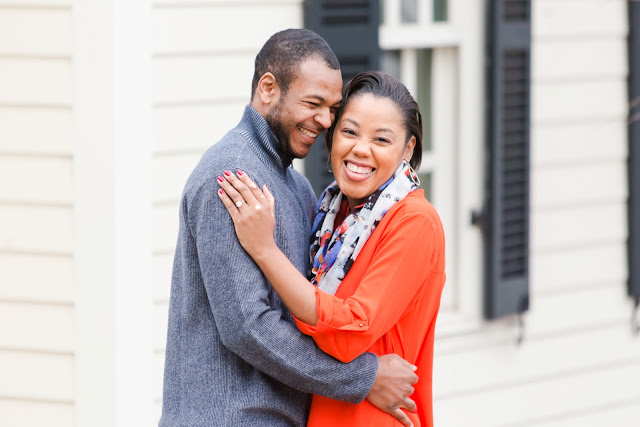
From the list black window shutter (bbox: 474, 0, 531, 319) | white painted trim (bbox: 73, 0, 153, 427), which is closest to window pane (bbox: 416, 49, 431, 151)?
black window shutter (bbox: 474, 0, 531, 319)

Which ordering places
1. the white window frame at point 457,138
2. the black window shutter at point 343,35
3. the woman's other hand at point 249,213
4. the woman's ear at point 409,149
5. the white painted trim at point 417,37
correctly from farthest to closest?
1. the white window frame at point 457,138
2. the white painted trim at point 417,37
3. the black window shutter at point 343,35
4. the woman's ear at point 409,149
5. the woman's other hand at point 249,213

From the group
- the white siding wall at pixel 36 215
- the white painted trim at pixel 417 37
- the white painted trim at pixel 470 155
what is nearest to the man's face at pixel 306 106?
the white siding wall at pixel 36 215

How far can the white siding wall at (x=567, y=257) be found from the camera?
15.3 ft

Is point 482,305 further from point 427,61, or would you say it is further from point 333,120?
point 333,120

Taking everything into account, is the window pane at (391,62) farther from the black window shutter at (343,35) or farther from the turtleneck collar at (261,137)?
the turtleneck collar at (261,137)

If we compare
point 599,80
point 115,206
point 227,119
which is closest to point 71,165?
point 115,206

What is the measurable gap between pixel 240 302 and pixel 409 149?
0.64 metres

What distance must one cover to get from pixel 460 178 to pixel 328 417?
227 centimetres

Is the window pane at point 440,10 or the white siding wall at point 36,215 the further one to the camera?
the window pane at point 440,10

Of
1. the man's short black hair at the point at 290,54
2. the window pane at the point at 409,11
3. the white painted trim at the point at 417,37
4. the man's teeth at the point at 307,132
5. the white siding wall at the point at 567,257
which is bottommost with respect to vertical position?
the white siding wall at the point at 567,257

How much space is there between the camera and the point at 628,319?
16.6ft

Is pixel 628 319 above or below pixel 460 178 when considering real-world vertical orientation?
below

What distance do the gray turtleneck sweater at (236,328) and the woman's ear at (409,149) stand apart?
1.03ft

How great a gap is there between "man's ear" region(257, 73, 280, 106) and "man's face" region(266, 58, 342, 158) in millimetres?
18
